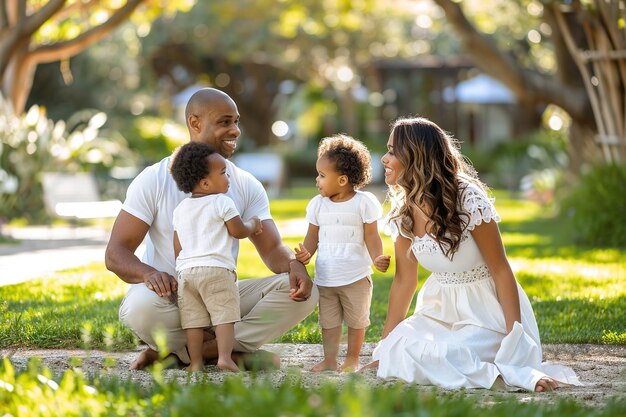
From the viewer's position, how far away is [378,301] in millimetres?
8133

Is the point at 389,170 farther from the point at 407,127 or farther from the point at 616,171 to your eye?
the point at 616,171

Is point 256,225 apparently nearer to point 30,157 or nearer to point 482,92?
point 30,157

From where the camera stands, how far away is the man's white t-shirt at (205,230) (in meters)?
5.29

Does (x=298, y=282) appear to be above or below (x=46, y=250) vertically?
above

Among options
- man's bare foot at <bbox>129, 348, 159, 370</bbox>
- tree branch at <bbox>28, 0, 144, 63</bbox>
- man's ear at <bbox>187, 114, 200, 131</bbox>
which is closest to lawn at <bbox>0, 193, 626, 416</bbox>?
man's bare foot at <bbox>129, 348, 159, 370</bbox>

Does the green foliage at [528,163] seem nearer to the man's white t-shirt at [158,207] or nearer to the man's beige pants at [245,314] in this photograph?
the man's beige pants at [245,314]

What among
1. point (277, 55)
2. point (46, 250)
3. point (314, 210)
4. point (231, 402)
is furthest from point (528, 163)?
point (231, 402)

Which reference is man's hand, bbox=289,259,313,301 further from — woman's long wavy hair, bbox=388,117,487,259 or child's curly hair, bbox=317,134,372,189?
woman's long wavy hair, bbox=388,117,487,259

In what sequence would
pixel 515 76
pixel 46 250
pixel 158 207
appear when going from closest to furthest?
pixel 158 207, pixel 46 250, pixel 515 76

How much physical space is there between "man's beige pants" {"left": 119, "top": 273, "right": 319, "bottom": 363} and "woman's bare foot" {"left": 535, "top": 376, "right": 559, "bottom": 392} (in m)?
1.27

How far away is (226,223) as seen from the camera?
209 inches

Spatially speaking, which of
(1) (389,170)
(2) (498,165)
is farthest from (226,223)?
(2) (498,165)

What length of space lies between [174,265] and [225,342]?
56cm

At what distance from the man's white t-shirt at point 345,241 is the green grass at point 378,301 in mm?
1065
